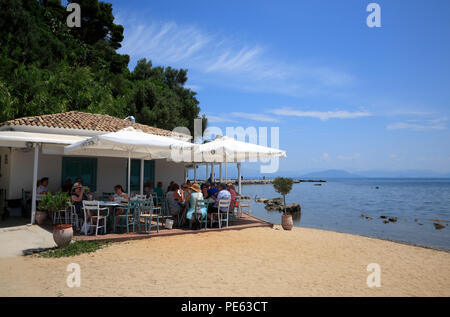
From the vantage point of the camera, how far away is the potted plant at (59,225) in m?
6.40

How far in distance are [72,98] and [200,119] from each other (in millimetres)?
13151

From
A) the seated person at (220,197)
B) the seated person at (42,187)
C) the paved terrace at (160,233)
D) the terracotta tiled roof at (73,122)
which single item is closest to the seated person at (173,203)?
the paved terrace at (160,233)

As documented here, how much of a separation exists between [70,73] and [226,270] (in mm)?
26744

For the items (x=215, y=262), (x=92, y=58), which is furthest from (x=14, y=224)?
(x=92, y=58)

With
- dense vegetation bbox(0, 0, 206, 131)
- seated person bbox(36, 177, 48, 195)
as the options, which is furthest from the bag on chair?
dense vegetation bbox(0, 0, 206, 131)

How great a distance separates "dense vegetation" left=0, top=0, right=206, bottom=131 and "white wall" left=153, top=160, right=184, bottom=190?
10.4 meters

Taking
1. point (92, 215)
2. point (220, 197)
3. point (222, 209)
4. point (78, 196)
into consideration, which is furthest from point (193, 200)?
point (78, 196)

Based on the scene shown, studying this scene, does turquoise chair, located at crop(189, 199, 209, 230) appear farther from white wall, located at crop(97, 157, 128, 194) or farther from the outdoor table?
white wall, located at crop(97, 157, 128, 194)

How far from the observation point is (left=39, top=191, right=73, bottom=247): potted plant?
21.0 ft

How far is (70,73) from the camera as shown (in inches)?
1057

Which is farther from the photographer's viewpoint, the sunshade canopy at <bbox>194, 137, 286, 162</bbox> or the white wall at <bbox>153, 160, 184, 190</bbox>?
the white wall at <bbox>153, 160, 184, 190</bbox>

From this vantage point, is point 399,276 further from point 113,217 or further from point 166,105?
point 166,105

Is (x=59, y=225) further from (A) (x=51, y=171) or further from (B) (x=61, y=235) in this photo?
(A) (x=51, y=171)
